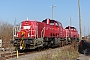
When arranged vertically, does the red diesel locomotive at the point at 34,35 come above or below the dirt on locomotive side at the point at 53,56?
above

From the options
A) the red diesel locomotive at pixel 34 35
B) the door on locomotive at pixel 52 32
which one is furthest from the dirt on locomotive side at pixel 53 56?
the door on locomotive at pixel 52 32

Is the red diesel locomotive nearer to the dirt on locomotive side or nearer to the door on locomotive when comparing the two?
the door on locomotive

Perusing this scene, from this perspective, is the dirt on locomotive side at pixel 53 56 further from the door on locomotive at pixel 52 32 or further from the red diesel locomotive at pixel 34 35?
the door on locomotive at pixel 52 32

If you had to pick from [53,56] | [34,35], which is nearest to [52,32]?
[34,35]

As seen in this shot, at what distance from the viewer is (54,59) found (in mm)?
11680

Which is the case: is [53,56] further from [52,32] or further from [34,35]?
[52,32]

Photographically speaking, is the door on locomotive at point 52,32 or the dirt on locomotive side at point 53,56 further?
the door on locomotive at point 52,32

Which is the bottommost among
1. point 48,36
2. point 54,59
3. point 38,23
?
point 54,59

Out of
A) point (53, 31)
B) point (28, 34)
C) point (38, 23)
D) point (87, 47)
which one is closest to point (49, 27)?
point (53, 31)

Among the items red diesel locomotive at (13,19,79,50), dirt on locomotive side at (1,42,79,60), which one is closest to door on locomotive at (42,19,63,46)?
red diesel locomotive at (13,19,79,50)

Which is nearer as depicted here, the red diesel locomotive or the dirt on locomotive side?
the dirt on locomotive side

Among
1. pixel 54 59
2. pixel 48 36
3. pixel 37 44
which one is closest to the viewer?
pixel 54 59

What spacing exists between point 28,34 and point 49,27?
4743 millimetres

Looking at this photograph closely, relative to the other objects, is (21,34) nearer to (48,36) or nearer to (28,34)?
(28,34)
